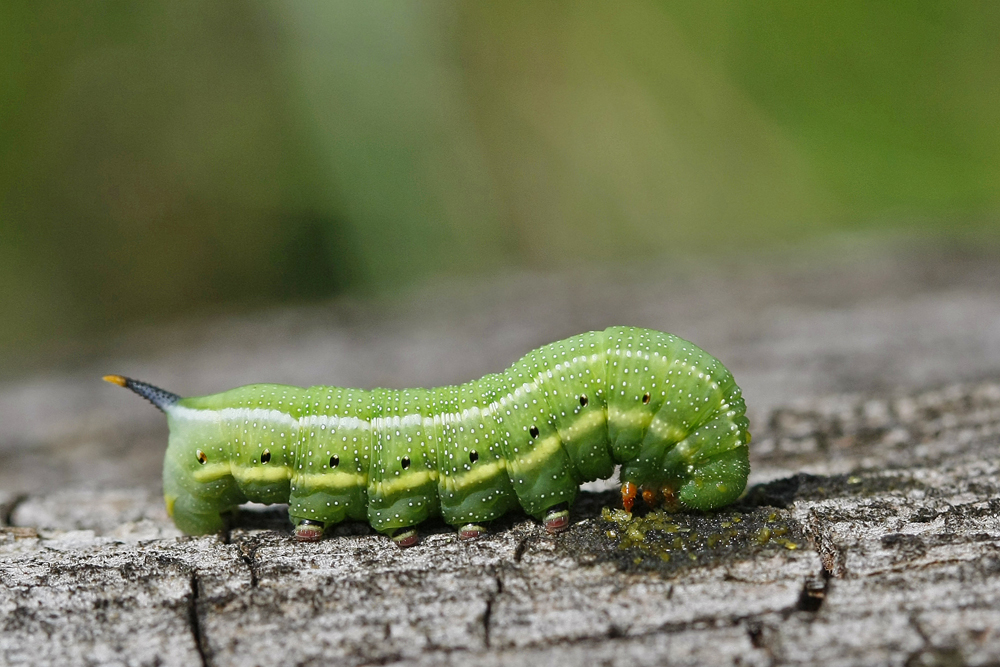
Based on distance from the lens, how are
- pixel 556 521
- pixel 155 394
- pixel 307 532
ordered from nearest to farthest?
pixel 556 521, pixel 307 532, pixel 155 394

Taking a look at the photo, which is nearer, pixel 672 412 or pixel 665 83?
pixel 672 412

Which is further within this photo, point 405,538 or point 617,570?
point 405,538

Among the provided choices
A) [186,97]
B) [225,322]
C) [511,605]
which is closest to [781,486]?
[511,605]

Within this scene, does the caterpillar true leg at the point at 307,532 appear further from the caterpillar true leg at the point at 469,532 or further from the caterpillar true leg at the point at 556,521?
the caterpillar true leg at the point at 556,521

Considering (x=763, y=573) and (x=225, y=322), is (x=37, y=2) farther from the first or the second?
(x=763, y=573)

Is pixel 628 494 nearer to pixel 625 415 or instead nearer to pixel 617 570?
pixel 625 415


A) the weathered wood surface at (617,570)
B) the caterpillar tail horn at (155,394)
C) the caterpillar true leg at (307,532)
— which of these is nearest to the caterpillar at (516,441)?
the caterpillar true leg at (307,532)

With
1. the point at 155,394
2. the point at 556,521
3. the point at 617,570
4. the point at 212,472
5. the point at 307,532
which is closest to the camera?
the point at 617,570

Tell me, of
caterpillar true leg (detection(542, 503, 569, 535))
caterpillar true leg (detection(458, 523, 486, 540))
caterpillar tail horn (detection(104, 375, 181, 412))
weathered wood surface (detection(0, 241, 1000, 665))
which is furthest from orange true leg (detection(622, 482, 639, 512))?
caterpillar tail horn (detection(104, 375, 181, 412))

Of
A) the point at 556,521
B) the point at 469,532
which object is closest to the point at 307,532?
the point at 469,532
